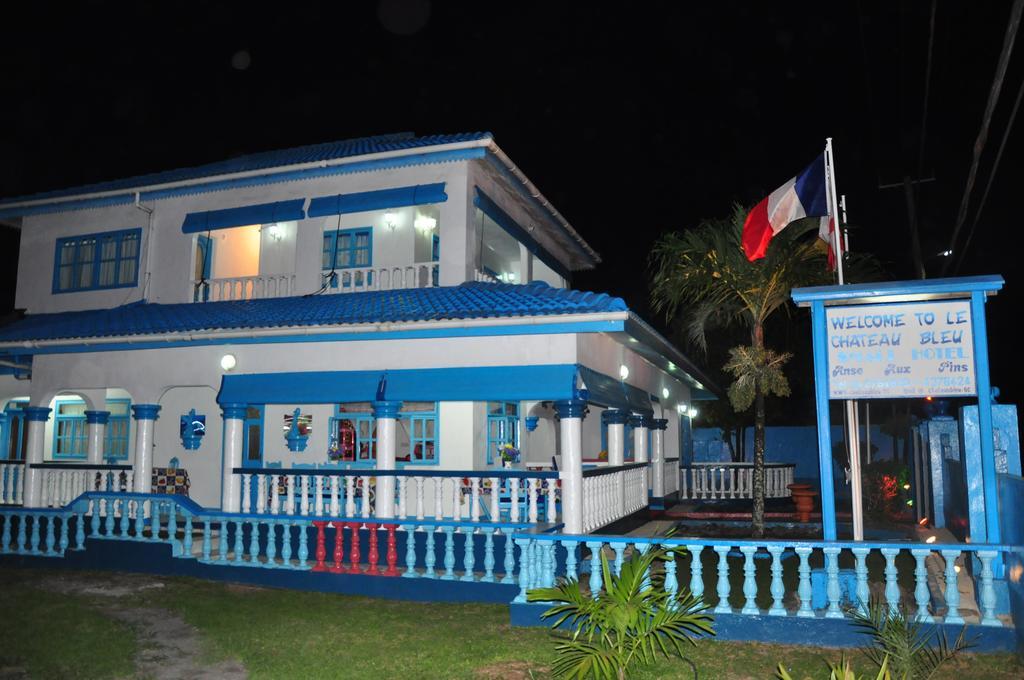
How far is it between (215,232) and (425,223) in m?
4.46

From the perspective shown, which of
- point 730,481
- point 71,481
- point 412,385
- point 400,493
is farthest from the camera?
point 730,481

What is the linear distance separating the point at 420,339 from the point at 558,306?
2.27 metres

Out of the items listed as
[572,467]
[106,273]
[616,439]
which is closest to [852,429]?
[572,467]

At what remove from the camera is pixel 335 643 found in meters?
8.55

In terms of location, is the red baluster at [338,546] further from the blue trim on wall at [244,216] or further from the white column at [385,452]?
the blue trim on wall at [244,216]

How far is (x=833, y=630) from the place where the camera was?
7.98 metres

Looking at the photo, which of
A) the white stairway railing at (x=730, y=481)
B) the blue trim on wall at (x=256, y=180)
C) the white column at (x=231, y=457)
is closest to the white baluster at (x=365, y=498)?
the white column at (x=231, y=457)

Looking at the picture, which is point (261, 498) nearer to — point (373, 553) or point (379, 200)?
point (373, 553)

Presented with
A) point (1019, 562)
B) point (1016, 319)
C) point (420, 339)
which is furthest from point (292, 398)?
point (1016, 319)

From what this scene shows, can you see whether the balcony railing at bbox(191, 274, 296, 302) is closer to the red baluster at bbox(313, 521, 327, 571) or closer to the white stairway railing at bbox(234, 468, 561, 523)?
the white stairway railing at bbox(234, 468, 561, 523)

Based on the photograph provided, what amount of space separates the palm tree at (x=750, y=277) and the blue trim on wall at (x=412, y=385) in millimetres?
5205

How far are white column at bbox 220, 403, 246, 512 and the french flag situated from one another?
8.35 metres

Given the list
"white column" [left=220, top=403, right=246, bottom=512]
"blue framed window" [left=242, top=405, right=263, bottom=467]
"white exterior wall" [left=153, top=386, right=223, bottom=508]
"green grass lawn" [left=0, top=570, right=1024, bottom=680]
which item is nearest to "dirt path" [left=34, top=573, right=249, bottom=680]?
"green grass lawn" [left=0, top=570, right=1024, bottom=680]

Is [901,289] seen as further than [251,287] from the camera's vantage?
No
